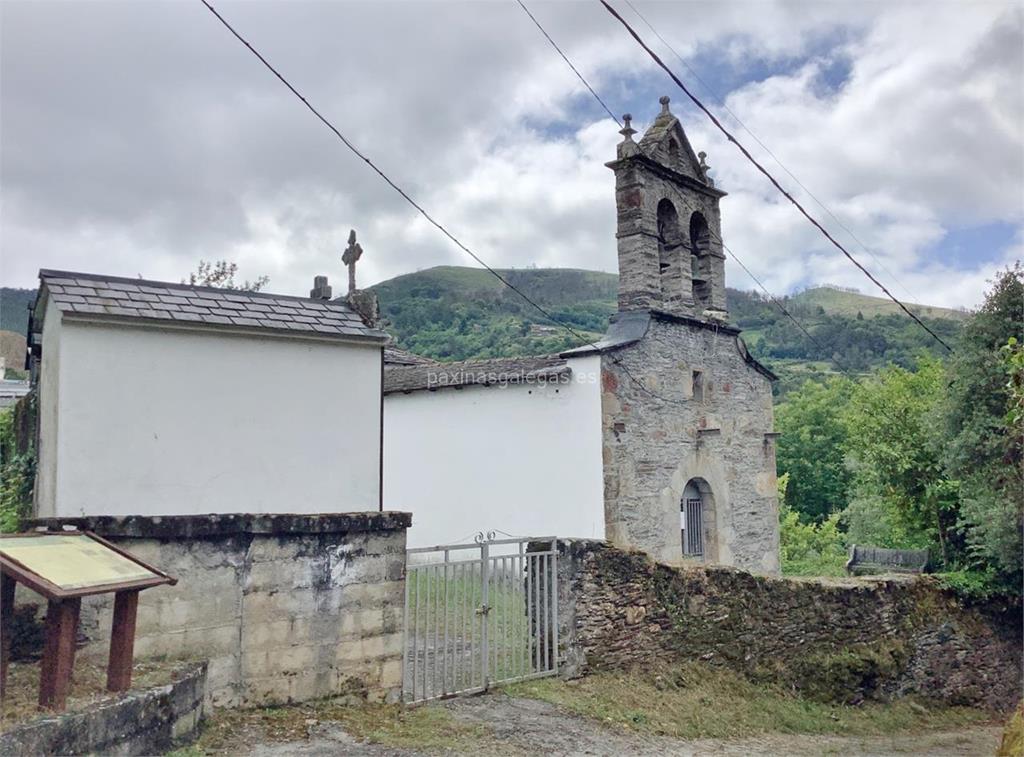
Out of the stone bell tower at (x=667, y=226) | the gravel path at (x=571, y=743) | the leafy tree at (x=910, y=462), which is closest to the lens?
the gravel path at (x=571, y=743)

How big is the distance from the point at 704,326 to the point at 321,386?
7.82 m

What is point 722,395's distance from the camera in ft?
47.6

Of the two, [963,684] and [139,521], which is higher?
[139,521]

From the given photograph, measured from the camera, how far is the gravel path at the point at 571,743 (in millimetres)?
5660

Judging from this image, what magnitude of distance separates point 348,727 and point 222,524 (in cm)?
175

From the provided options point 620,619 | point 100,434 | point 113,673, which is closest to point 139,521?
point 113,673

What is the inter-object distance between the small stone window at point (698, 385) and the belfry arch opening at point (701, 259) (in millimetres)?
1189

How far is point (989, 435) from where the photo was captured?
10.5 metres

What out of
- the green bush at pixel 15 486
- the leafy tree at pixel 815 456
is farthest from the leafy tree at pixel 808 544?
the green bush at pixel 15 486

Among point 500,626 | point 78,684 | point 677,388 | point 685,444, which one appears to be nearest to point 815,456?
point 685,444

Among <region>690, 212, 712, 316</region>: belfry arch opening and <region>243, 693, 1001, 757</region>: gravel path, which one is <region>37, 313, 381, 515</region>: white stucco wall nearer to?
<region>243, 693, 1001, 757</region>: gravel path

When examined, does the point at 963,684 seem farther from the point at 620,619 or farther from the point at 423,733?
the point at 423,733

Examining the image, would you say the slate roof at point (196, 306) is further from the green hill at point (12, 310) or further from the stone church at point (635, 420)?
the green hill at point (12, 310)

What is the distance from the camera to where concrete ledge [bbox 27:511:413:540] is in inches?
211
